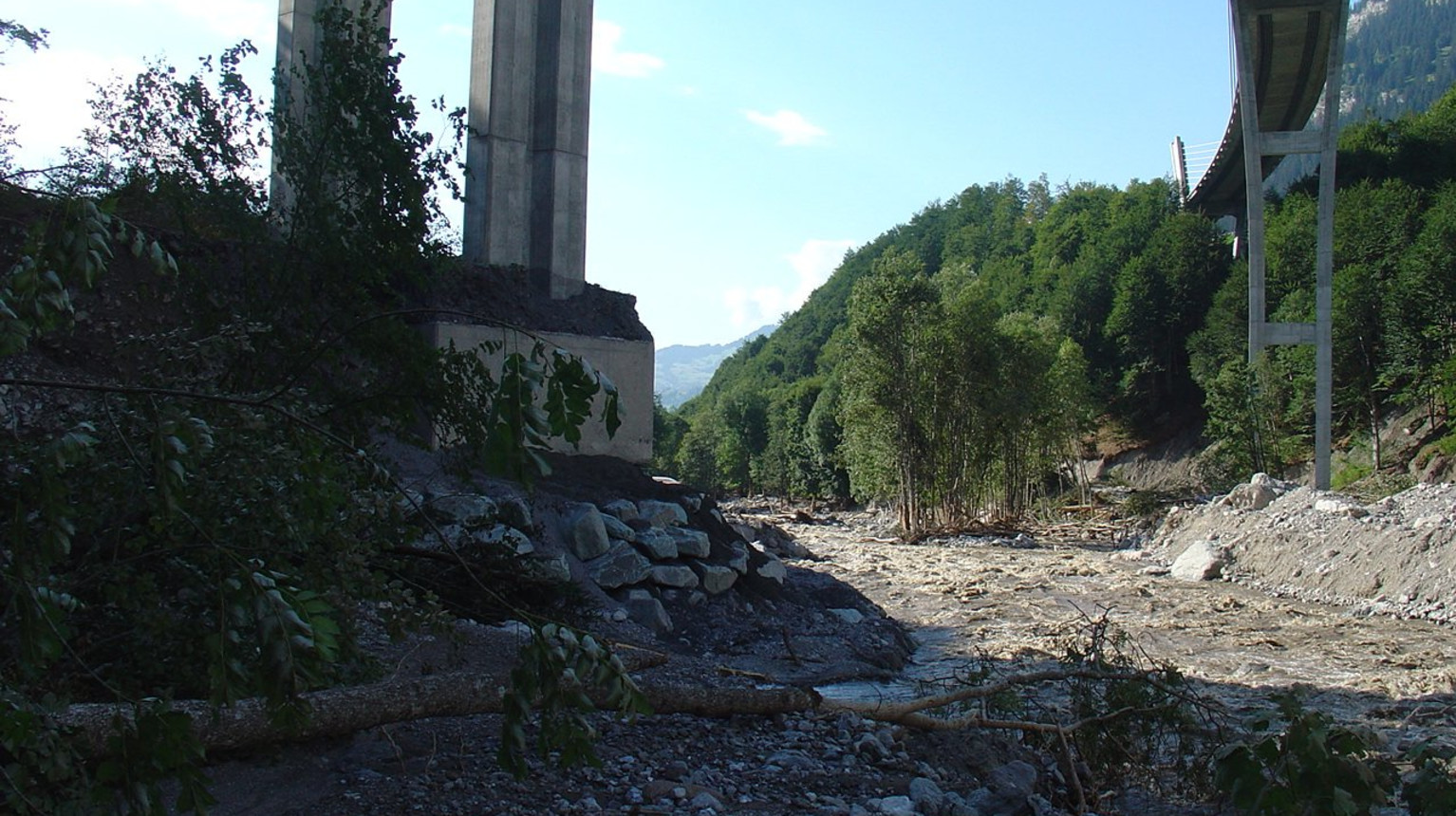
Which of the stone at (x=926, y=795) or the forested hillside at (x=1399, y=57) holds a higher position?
the forested hillside at (x=1399, y=57)

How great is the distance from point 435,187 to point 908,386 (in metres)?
25.6

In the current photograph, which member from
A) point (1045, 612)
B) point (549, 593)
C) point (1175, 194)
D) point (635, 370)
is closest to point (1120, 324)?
point (1175, 194)

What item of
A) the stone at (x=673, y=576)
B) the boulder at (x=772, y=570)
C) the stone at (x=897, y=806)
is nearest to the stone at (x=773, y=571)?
the boulder at (x=772, y=570)

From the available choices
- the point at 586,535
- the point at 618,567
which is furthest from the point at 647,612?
the point at 586,535

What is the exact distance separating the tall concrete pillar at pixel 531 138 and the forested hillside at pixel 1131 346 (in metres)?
19.7

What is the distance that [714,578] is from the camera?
11.2 metres

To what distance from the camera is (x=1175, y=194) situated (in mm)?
68625

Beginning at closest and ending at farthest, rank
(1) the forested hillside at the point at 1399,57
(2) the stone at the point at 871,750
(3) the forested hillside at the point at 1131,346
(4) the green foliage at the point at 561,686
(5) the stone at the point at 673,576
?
(4) the green foliage at the point at 561,686, (2) the stone at the point at 871,750, (5) the stone at the point at 673,576, (3) the forested hillside at the point at 1131,346, (1) the forested hillside at the point at 1399,57

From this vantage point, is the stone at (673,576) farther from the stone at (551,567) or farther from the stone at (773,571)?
the stone at (773,571)

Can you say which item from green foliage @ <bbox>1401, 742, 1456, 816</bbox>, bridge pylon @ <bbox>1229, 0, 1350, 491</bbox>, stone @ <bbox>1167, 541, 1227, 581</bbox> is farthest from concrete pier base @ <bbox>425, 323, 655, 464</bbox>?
bridge pylon @ <bbox>1229, 0, 1350, 491</bbox>

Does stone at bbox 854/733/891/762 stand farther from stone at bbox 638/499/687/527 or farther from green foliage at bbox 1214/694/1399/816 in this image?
stone at bbox 638/499/687/527

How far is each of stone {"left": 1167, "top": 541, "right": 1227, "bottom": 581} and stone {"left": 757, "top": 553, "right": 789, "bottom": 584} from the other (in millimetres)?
10460

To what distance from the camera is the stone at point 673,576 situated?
1077 centimetres

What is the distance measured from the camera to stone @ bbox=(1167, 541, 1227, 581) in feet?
65.5
